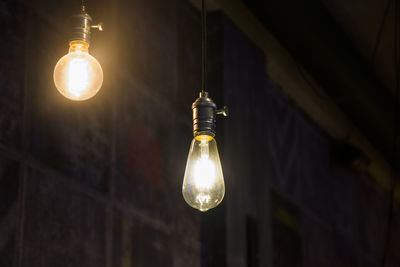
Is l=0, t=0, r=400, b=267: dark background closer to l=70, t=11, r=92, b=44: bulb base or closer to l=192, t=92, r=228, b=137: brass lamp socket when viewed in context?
l=70, t=11, r=92, b=44: bulb base

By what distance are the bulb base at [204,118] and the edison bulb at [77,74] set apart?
419mm

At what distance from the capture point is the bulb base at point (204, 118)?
2064 mm

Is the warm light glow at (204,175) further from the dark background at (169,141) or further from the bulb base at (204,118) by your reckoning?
the dark background at (169,141)

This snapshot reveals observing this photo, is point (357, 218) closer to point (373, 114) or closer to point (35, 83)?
point (373, 114)

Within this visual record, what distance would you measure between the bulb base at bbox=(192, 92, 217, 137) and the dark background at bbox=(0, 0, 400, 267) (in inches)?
40.6

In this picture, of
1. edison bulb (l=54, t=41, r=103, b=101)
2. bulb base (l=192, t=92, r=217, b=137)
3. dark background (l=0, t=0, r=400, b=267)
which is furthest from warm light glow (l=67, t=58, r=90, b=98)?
dark background (l=0, t=0, r=400, b=267)

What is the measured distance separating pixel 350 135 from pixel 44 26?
460 centimetres

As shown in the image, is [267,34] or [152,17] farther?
[267,34]

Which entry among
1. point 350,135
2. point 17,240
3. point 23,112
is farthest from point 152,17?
point 350,135

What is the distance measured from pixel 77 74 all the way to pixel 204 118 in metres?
0.49

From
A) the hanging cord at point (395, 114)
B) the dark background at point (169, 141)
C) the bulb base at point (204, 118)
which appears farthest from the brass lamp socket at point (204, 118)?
the hanging cord at point (395, 114)

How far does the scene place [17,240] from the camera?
9.09 ft

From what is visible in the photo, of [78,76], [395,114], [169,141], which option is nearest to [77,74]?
[78,76]

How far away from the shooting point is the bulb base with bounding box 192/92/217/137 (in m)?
2.06
